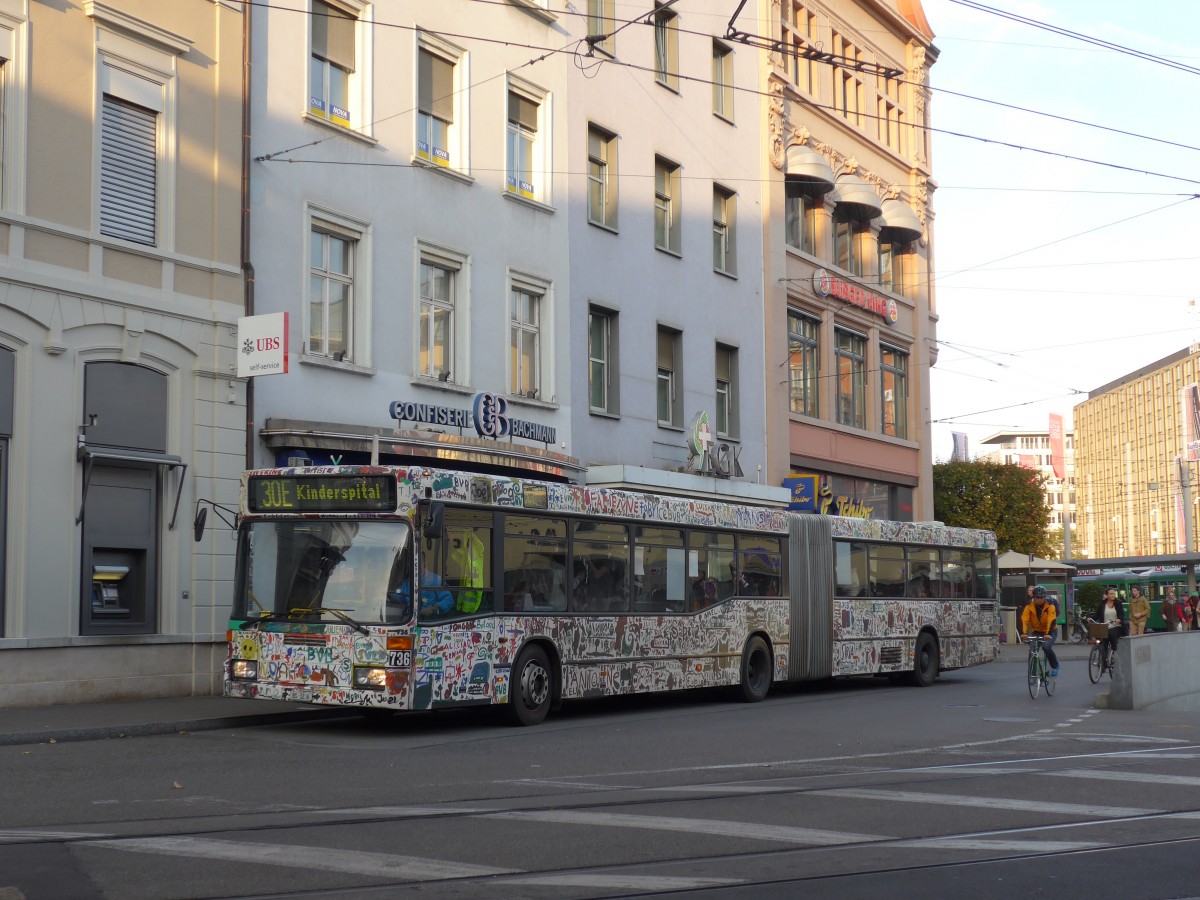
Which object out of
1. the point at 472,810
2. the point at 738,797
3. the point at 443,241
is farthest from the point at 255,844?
the point at 443,241

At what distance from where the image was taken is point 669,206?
32031mm

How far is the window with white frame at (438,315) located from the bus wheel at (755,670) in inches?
266

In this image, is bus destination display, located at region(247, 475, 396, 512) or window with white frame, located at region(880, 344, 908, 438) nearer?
bus destination display, located at region(247, 475, 396, 512)

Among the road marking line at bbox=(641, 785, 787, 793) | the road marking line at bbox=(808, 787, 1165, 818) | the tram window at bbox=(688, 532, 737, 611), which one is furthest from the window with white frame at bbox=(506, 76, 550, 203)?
the road marking line at bbox=(808, 787, 1165, 818)

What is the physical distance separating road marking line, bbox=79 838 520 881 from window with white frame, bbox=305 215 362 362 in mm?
13955

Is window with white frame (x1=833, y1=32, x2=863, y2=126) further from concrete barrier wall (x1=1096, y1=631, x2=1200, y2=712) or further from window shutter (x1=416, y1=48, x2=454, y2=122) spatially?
concrete barrier wall (x1=1096, y1=631, x2=1200, y2=712)

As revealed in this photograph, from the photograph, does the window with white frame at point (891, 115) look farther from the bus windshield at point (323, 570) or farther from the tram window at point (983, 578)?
the bus windshield at point (323, 570)

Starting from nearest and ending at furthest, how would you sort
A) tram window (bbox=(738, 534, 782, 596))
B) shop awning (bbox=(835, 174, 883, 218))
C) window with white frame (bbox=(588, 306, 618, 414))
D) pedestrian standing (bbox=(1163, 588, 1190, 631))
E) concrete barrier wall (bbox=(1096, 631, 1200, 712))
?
concrete barrier wall (bbox=(1096, 631, 1200, 712))
tram window (bbox=(738, 534, 782, 596))
window with white frame (bbox=(588, 306, 618, 414))
shop awning (bbox=(835, 174, 883, 218))
pedestrian standing (bbox=(1163, 588, 1190, 631))

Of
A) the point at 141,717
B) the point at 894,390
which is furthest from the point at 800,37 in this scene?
the point at 141,717

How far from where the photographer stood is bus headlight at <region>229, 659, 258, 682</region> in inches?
615

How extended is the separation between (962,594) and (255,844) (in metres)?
20.9

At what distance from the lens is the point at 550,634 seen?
56.7 ft

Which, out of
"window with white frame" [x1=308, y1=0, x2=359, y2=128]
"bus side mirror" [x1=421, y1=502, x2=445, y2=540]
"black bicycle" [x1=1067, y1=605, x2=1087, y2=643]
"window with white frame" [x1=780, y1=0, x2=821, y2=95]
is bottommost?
"black bicycle" [x1=1067, y1=605, x2=1087, y2=643]

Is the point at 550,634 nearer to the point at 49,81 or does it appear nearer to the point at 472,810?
the point at 472,810
